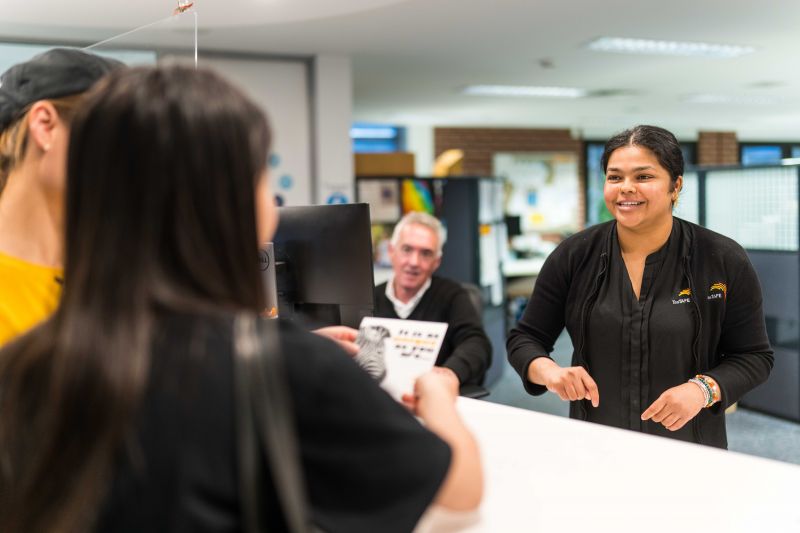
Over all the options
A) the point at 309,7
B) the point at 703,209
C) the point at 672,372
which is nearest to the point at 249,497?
the point at 672,372

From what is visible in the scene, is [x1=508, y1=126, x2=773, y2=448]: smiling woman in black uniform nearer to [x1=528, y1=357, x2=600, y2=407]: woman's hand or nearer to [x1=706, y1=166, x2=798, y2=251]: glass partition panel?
[x1=528, y1=357, x2=600, y2=407]: woman's hand

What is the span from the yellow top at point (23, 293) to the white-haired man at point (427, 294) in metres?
1.95

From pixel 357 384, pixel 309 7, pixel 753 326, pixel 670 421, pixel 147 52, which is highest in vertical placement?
pixel 309 7

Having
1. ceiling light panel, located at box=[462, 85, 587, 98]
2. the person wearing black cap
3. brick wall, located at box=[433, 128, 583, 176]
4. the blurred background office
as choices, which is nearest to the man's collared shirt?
the blurred background office

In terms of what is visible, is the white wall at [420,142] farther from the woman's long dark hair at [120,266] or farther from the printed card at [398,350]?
the woman's long dark hair at [120,266]

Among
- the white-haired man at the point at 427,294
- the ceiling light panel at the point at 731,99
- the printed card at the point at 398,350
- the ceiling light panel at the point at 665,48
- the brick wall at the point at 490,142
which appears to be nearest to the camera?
the printed card at the point at 398,350

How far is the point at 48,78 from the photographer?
1007 mm

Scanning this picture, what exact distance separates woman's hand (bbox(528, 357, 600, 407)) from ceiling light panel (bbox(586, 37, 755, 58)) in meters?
4.29

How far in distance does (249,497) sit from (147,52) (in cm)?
189

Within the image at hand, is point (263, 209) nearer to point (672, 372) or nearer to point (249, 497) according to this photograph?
point (249, 497)

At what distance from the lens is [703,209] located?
4961mm

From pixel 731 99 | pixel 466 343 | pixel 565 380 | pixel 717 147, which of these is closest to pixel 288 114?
pixel 466 343

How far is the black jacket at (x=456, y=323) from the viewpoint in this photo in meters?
2.74

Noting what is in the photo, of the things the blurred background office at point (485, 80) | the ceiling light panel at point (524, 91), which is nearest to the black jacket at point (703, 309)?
the blurred background office at point (485, 80)
